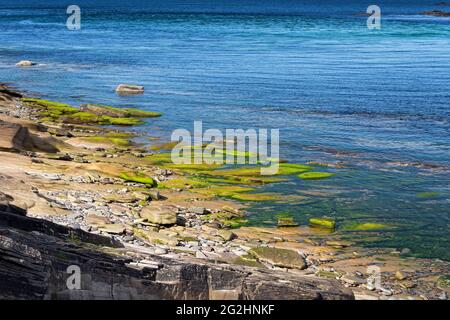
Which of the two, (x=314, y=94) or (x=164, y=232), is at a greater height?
(x=164, y=232)

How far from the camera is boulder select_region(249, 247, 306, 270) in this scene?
18.8m

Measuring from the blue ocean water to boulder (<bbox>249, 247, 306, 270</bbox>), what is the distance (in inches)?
121

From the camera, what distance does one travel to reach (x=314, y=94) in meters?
48.6

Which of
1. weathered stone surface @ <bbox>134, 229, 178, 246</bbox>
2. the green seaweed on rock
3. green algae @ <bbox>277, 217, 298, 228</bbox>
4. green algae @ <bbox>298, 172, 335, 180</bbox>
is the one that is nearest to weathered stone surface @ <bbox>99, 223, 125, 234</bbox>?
weathered stone surface @ <bbox>134, 229, 178, 246</bbox>

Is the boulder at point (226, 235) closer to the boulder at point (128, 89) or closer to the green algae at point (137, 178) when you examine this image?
the green algae at point (137, 178)

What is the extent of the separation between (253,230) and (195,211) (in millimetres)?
2327

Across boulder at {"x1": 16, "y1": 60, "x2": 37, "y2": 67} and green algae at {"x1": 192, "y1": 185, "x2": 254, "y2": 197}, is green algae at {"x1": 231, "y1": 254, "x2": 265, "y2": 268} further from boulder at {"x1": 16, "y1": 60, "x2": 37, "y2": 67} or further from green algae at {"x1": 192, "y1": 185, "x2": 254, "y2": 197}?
boulder at {"x1": 16, "y1": 60, "x2": 37, "y2": 67}

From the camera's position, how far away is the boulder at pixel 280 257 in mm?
18844

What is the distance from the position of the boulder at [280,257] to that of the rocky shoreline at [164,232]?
0.10 ft

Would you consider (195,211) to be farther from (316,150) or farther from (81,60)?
(81,60)

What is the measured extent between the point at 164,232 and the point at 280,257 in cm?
373

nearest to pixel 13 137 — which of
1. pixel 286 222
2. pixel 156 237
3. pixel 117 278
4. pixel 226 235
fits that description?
pixel 156 237

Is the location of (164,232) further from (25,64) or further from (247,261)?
(25,64)

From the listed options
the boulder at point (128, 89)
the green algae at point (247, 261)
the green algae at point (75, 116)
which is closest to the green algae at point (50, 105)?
the green algae at point (75, 116)
